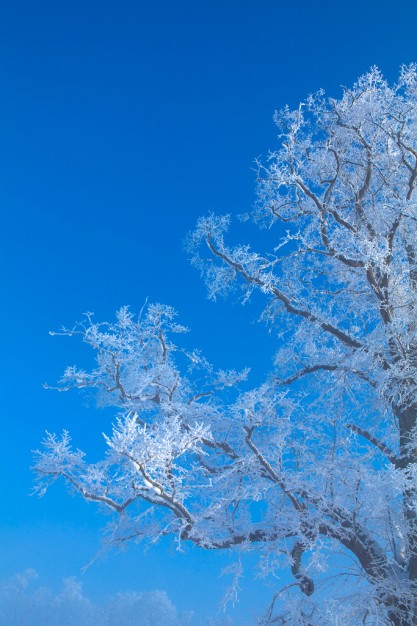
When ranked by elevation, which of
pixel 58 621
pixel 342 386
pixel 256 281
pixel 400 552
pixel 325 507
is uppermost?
pixel 58 621

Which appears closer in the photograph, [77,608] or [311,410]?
[311,410]

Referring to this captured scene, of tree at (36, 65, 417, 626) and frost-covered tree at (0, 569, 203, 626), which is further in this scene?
frost-covered tree at (0, 569, 203, 626)

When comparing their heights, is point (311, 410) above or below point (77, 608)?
below

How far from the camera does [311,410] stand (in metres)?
10.1

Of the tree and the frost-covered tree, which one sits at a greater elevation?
the frost-covered tree

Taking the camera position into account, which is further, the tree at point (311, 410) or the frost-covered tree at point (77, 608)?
the frost-covered tree at point (77, 608)

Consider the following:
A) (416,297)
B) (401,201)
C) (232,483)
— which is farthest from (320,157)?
(232,483)

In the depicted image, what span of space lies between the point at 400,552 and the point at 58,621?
68.7 meters

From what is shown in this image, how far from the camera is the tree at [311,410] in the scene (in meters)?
7.52

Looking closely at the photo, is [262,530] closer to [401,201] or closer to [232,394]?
[232,394]

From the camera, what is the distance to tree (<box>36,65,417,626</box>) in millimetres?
7516

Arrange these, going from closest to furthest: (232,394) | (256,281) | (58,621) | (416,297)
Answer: (416,297) < (256,281) < (232,394) < (58,621)

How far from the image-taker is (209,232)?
11.1 metres

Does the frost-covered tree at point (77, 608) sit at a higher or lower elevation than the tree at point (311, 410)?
higher
